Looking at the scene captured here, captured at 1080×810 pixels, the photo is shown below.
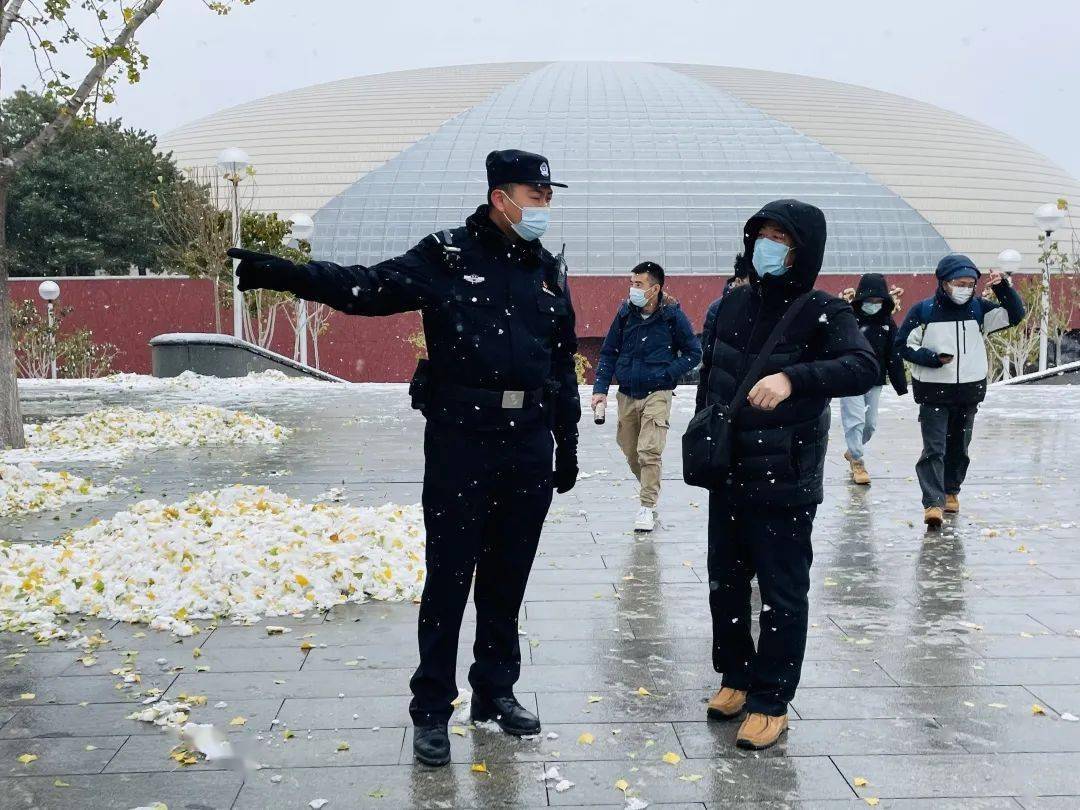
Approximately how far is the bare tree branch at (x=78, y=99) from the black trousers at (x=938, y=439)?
7.63 meters

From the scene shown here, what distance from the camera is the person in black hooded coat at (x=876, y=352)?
30.0 ft

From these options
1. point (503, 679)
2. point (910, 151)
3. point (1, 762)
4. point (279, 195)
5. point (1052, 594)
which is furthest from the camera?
point (910, 151)

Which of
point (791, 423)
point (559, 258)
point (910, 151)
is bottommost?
point (791, 423)

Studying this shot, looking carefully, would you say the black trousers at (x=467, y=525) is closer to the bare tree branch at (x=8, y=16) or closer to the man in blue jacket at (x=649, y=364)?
the man in blue jacket at (x=649, y=364)

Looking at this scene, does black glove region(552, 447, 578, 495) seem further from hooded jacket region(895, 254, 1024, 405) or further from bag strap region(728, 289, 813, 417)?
hooded jacket region(895, 254, 1024, 405)

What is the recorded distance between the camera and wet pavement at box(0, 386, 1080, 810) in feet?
12.6

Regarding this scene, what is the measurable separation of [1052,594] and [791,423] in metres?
2.92

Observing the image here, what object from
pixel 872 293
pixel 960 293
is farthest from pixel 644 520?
pixel 872 293

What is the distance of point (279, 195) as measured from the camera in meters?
45.5

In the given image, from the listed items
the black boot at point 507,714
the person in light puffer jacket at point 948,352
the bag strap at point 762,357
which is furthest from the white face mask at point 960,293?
the black boot at point 507,714

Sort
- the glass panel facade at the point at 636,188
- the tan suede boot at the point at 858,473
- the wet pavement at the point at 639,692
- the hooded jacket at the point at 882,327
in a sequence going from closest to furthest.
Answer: the wet pavement at the point at 639,692 → the hooded jacket at the point at 882,327 → the tan suede boot at the point at 858,473 → the glass panel facade at the point at 636,188

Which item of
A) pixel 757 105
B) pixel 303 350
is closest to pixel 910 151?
pixel 757 105

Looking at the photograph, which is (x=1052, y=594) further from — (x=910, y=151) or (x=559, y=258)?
(x=910, y=151)

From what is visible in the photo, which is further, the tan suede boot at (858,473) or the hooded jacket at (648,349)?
the tan suede boot at (858,473)
